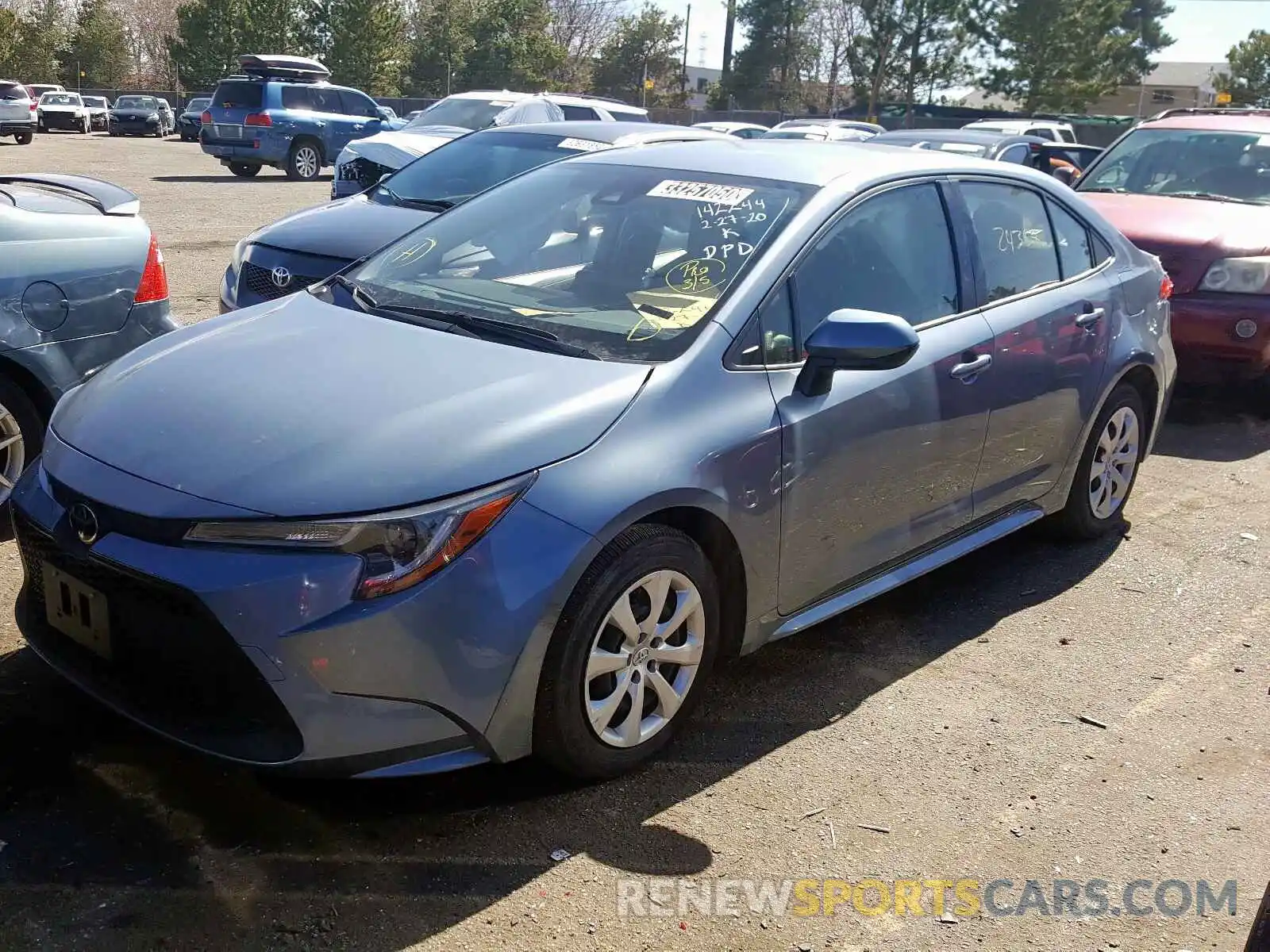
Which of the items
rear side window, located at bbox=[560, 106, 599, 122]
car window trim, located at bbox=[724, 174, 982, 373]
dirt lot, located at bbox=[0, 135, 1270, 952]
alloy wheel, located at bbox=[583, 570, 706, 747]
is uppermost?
rear side window, located at bbox=[560, 106, 599, 122]

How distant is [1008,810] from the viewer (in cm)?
335

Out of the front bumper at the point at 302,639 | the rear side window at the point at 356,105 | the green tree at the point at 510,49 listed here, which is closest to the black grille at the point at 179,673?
the front bumper at the point at 302,639

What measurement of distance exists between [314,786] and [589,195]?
2143 millimetres

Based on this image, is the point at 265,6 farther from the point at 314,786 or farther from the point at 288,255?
the point at 314,786

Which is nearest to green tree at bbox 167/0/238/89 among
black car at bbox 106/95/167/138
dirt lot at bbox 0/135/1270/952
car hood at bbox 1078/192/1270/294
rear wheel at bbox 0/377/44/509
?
black car at bbox 106/95/167/138

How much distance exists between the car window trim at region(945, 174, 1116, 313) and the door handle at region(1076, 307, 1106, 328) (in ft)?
0.43

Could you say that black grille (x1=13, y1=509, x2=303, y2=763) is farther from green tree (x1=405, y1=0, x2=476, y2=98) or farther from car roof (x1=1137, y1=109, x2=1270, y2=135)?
green tree (x1=405, y1=0, x2=476, y2=98)

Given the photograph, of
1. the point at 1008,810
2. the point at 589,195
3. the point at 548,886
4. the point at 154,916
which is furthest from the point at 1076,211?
the point at 154,916

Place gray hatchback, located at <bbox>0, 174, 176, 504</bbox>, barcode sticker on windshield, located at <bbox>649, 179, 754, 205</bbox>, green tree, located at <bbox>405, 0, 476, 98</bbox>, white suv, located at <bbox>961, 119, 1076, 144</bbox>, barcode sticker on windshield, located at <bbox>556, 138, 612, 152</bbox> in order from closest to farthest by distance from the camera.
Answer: barcode sticker on windshield, located at <bbox>649, 179, 754, 205</bbox> → gray hatchback, located at <bbox>0, 174, 176, 504</bbox> → barcode sticker on windshield, located at <bbox>556, 138, 612, 152</bbox> → white suv, located at <bbox>961, 119, 1076, 144</bbox> → green tree, located at <bbox>405, 0, 476, 98</bbox>

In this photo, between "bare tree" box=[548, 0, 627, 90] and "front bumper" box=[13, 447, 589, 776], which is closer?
"front bumper" box=[13, 447, 589, 776]

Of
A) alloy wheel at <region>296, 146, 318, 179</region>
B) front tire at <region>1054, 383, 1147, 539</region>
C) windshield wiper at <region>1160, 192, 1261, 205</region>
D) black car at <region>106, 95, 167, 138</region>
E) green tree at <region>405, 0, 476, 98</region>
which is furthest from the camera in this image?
green tree at <region>405, 0, 476, 98</region>

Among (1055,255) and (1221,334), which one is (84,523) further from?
(1221,334)

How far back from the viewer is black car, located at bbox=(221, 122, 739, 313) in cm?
666

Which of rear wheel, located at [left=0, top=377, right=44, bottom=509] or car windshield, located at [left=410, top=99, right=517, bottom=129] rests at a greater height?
car windshield, located at [left=410, top=99, right=517, bottom=129]
